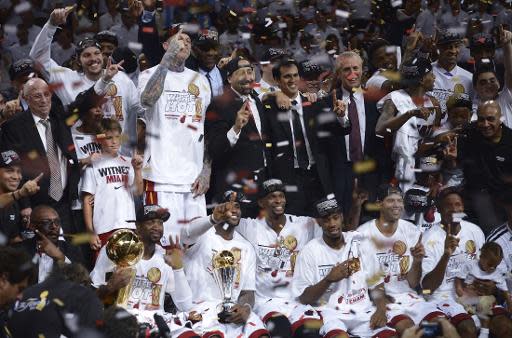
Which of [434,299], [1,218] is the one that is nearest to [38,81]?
[1,218]

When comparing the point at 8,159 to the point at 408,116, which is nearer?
the point at 8,159

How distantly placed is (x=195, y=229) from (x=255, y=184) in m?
0.76

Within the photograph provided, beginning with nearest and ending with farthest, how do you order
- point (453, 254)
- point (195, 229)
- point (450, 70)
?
point (195, 229) → point (453, 254) → point (450, 70)

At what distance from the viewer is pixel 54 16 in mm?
10031

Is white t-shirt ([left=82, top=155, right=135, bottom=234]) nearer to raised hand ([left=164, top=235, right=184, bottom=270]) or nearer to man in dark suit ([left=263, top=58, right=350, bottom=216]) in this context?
raised hand ([left=164, top=235, right=184, bottom=270])

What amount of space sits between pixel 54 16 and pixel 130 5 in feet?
4.20

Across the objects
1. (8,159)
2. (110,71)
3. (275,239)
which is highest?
(110,71)

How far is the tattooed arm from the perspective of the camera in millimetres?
10070

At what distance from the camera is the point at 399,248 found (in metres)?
10.2

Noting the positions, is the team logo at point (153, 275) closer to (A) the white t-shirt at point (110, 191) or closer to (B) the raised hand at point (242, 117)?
(A) the white t-shirt at point (110, 191)

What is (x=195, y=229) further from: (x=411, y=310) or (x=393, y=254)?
(x=411, y=310)

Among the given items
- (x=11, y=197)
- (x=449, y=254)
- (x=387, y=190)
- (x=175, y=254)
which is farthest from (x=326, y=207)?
(x=11, y=197)

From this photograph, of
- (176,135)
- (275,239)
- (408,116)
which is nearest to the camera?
(275,239)

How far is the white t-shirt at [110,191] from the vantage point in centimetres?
980
